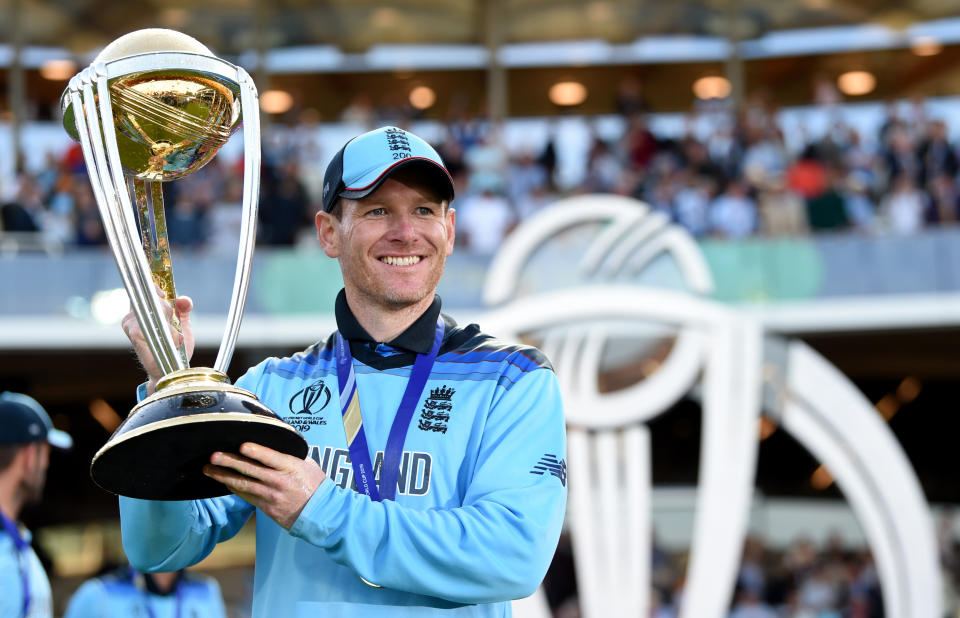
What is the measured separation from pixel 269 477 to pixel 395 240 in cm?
50

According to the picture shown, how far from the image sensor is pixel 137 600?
462cm

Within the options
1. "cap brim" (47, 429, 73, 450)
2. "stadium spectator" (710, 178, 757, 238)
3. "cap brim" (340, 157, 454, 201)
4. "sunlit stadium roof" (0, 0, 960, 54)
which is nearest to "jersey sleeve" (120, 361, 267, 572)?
"cap brim" (340, 157, 454, 201)

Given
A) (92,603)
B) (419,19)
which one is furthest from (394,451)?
(419,19)

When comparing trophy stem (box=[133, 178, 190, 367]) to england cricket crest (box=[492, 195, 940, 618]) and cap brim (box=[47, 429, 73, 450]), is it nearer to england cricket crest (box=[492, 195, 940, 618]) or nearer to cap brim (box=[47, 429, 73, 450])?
cap brim (box=[47, 429, 73, 450])

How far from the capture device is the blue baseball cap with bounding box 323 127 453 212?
1953 millimetres

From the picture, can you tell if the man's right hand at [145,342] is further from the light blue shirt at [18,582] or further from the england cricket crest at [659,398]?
the england cricket crest at [659,398]

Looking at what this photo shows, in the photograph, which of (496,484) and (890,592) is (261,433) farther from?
(890,592)

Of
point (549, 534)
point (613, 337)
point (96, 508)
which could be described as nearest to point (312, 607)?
point (549, 534)

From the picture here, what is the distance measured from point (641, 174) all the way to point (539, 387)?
11.0m

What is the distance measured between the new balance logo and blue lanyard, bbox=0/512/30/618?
2.20m

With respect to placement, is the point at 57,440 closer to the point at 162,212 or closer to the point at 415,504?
the point at 162,212

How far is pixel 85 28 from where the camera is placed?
1961 cm

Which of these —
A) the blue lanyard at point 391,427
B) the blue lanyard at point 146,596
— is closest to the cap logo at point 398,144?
the blue lanyard at point 391,427

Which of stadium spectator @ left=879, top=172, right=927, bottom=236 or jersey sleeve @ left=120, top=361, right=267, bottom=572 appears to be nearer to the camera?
jersey sleeve @ left=120, top=361, right=267, bottom=572
